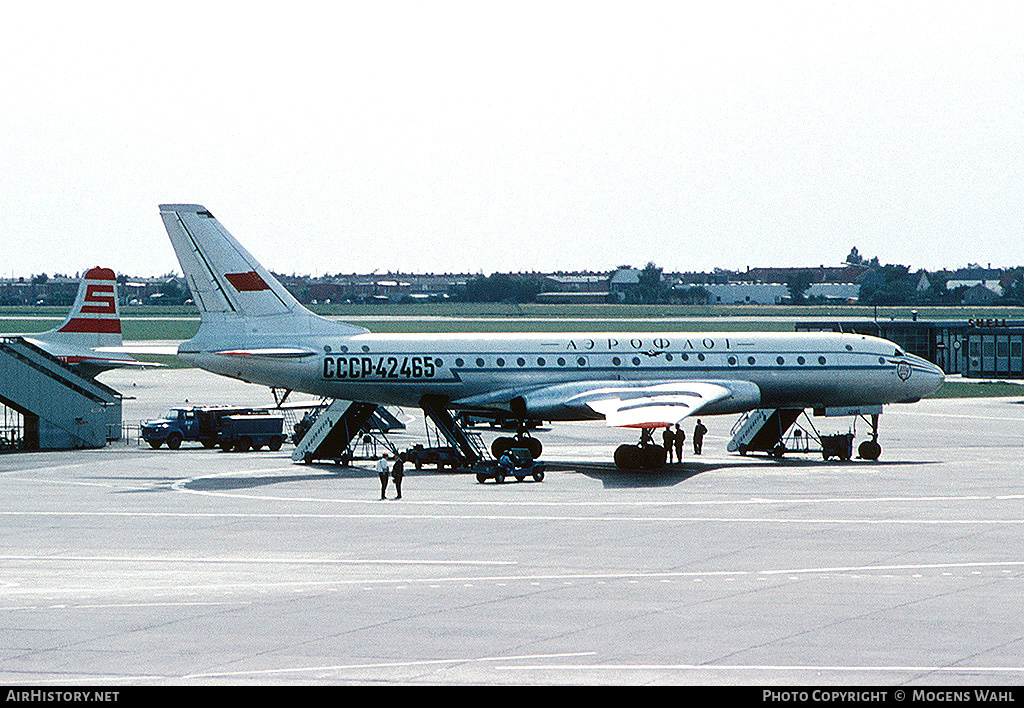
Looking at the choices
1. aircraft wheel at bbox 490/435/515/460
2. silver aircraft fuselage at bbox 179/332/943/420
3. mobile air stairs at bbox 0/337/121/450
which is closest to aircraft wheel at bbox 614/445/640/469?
silver aircraft fuselage at bbox 179/332/943/420

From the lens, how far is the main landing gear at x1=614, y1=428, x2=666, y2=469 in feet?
164

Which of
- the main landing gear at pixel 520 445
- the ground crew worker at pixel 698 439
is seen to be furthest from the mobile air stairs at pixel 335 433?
the ground crew worker at pixel 698 439

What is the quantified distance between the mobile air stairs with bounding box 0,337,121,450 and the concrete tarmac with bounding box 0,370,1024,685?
34.0 ft

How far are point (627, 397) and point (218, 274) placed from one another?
16366 millimetres

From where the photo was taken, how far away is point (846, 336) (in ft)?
188

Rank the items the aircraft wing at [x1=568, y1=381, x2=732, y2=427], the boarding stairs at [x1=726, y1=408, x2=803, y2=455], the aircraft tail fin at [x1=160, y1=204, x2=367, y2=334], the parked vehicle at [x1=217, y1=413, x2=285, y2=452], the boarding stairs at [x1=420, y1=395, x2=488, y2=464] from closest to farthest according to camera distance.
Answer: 1. the aircraft wing at [x1=568, y1=381, x2=732, y2=427]
2. the aircraft tail fin at [x1=160, y1=204, x2=367, y2=334]
3. the boarding stairs at [x1=420, y1=395, x2=488, y2=464]
4. the boarding stairs at [x1=726, y1=408, x2=803, y2=455]
5. the parked vehicle at [x1=217, y1=413, x2=285, y2=452]

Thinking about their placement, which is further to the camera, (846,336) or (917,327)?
(917,327)

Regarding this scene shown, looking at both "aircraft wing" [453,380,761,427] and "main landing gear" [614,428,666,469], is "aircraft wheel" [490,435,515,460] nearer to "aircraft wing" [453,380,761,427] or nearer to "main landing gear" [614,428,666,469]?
"aircraft wing" [453,380,761,427]

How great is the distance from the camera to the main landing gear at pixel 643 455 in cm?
5003

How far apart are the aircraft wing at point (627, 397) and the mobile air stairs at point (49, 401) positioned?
18.8 meters

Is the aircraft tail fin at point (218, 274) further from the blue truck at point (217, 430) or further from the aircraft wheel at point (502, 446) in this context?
the aircraft wheel at point (502, 446)
